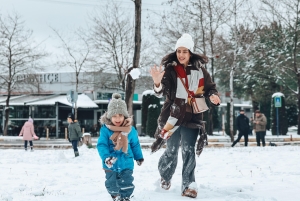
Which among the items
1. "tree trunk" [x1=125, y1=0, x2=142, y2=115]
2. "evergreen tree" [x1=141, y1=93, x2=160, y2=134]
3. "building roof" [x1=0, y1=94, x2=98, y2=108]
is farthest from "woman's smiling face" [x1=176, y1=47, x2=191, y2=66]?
"building roof" [x1=0, y1=94, x2=98, y2=108]

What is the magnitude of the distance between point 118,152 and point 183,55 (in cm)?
149

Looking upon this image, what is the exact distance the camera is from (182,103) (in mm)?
5234

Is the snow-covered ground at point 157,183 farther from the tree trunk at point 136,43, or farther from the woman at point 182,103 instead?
the tree trunk at point 136,43

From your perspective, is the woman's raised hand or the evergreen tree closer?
the woman's raised hand

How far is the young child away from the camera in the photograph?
472 centimetres

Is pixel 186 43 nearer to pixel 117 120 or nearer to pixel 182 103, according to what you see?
pixel 182 103

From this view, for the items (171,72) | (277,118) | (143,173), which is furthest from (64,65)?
(171,72)

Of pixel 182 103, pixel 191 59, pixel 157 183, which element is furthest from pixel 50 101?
pixel 182 103

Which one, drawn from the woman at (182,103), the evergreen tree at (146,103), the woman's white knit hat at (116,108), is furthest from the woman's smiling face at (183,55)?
the evergreen tree at (146,103)

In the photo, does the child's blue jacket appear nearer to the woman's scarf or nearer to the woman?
the woman's scarf

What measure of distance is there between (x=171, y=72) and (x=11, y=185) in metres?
3.17

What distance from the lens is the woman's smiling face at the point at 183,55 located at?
541 centimetres

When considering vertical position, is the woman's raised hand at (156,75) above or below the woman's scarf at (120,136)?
above

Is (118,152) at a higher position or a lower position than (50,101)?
lower
